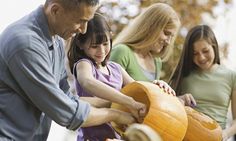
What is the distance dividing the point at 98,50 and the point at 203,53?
888 mm

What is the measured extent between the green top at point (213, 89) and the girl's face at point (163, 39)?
0.39 meters

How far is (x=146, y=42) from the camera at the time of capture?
2871 mm

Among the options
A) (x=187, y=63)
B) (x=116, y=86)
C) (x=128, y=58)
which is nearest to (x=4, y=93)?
(x=116, y=86)

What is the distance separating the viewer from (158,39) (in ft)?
9.27

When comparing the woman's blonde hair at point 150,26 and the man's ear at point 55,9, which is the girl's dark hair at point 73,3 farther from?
the woman's blonde hair at point 150,26

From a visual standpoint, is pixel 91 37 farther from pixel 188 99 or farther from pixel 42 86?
pixel 188 99

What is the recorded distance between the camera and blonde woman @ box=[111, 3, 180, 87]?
2.82 m

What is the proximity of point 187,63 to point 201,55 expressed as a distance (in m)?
0.12

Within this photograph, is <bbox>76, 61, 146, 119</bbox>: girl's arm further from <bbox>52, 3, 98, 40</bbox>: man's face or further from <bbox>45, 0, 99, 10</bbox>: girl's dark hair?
<bbox>45, 0, 99, 10</bbox>: girl's dark hair

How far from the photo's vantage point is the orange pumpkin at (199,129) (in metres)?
2.55

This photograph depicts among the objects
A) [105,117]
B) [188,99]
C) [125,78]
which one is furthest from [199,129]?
[105,117]

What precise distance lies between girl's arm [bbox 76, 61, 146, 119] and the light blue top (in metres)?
0.24

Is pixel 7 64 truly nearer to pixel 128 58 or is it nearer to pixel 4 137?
pixel 4 137

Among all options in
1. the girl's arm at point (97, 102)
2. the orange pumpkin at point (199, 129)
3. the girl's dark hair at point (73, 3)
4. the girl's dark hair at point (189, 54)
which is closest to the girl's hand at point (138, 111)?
the girl's arm at point (97, 102)
